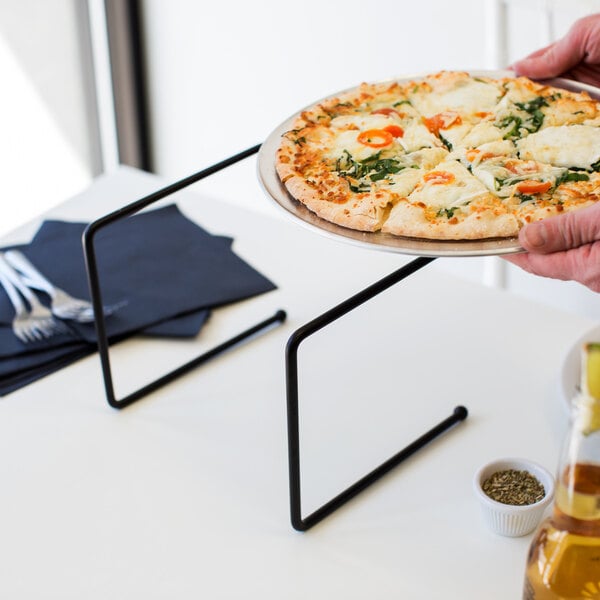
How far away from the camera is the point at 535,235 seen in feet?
3.22

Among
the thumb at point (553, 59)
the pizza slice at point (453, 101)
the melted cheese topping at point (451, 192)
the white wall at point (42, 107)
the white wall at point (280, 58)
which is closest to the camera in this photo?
the melted cheese topping at point (451, 192)

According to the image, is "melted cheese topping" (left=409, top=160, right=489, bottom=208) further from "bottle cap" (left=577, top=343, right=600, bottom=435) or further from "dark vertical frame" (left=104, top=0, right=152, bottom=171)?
"dark vertical frame" (left=104, top=0, right=152, bottom=171)

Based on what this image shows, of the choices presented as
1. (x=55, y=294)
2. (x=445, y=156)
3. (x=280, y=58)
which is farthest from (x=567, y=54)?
(x=280, y=58)

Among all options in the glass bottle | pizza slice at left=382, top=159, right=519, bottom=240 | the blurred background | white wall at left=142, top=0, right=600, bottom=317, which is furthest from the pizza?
the blurred background

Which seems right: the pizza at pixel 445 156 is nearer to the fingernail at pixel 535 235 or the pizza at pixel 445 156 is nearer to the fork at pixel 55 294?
the fingernail at pixel 535 235

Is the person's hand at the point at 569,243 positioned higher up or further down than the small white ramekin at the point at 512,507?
higher up

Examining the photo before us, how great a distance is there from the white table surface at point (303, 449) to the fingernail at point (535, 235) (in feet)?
0.90

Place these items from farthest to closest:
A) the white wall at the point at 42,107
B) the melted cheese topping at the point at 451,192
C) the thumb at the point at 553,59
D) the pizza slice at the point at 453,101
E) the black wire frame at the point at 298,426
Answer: the white wall at the point at 42,107 < the thumb at the point at 553,59 < the pizza slice at the point at 453,101 < the melted cheese topping at the point at 451,192 < the black wire frame at the point at 298,426

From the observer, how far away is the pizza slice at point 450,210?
3.34 feet

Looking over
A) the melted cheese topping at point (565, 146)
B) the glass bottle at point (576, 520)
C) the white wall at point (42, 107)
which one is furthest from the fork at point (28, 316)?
the white wall at point (42, 107)

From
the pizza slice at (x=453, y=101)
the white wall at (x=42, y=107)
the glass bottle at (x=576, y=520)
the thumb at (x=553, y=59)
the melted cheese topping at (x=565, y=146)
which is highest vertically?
the thumb at (x=553, y=59)

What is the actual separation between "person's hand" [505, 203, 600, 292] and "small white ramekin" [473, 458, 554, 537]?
0.20m

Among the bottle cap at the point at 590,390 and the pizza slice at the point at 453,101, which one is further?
the pizza slice at the point at 453,101

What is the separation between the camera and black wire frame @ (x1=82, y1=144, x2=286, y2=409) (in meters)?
1.17
